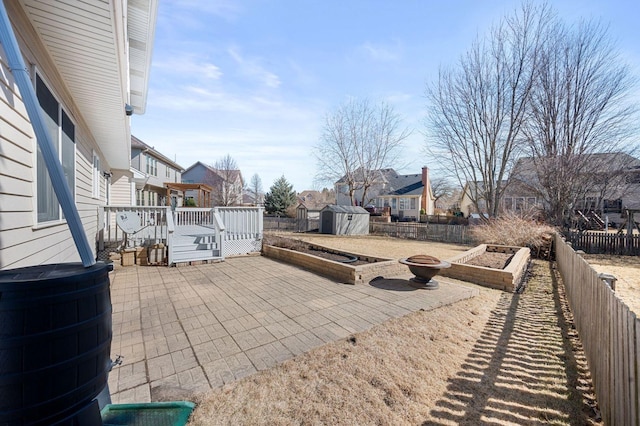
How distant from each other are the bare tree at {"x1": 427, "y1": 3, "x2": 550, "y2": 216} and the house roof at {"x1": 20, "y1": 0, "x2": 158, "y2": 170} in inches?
708

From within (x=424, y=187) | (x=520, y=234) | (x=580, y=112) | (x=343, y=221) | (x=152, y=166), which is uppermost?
(x=580, y=112)

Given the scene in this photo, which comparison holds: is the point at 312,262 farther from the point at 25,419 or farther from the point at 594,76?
the point at 594,76

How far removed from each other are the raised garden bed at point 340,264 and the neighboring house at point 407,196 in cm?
2958

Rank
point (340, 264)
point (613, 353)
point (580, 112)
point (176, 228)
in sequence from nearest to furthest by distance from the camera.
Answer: point (613, 353) < point (340, 264) < point (176, 228) < point (580, 112)

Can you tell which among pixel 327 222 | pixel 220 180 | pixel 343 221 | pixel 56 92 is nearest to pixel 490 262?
pixel 56 92

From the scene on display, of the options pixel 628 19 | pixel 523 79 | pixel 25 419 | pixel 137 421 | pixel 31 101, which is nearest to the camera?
pixel 25 419

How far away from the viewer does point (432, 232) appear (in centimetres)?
1866

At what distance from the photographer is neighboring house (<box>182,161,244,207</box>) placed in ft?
115

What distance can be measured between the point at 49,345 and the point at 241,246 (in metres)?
8.25

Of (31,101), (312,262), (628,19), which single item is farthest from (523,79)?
(31,101)

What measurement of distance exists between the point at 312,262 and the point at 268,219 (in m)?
20.1

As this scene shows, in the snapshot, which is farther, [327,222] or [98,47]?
[327,222]

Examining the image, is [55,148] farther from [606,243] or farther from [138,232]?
[606,243]

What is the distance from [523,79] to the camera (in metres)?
16.6
